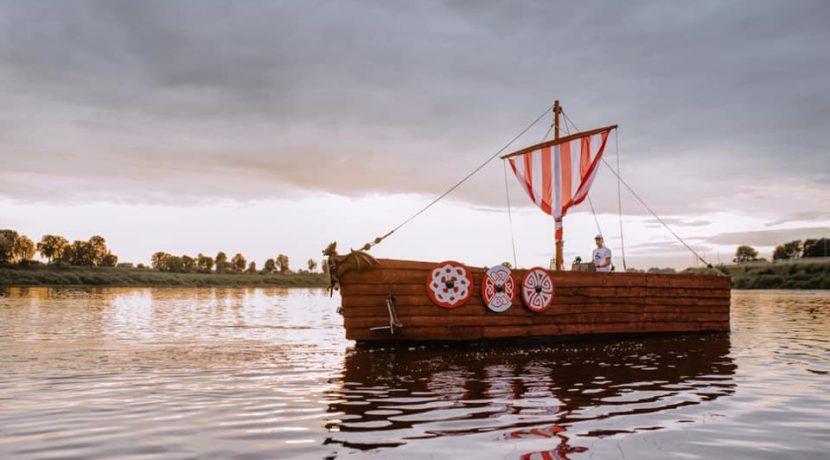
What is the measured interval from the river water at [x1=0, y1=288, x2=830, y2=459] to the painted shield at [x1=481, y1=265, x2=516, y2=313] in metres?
1.17

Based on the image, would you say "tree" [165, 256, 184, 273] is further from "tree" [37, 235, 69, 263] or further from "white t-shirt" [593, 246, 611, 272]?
"white t-shirt" [593, 246, 611, 272]

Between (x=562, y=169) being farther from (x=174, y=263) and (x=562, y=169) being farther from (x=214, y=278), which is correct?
(x=174, y=263)

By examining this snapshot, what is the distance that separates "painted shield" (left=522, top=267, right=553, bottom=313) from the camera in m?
14.9

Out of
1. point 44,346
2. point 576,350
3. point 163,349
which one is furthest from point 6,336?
point 576,350

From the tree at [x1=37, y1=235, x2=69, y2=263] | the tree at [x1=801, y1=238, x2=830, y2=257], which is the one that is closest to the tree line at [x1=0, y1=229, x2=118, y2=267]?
the tree at [x1=37, y1=235, x2=69, y2=263]

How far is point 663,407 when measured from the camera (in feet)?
25.4

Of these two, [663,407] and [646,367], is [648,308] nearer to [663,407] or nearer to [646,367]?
[646,367]

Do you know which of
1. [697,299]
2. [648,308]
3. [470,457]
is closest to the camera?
[470,457]

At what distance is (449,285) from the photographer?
13.9m

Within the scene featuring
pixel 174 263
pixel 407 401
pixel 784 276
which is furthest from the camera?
pixel 174 263

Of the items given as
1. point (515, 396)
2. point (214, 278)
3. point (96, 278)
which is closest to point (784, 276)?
point (214, 278)

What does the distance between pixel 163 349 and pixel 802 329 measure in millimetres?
21720

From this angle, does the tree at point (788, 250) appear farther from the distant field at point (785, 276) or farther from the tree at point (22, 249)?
the tree at point (22, 249)

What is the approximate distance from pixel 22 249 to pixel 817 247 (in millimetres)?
201055
